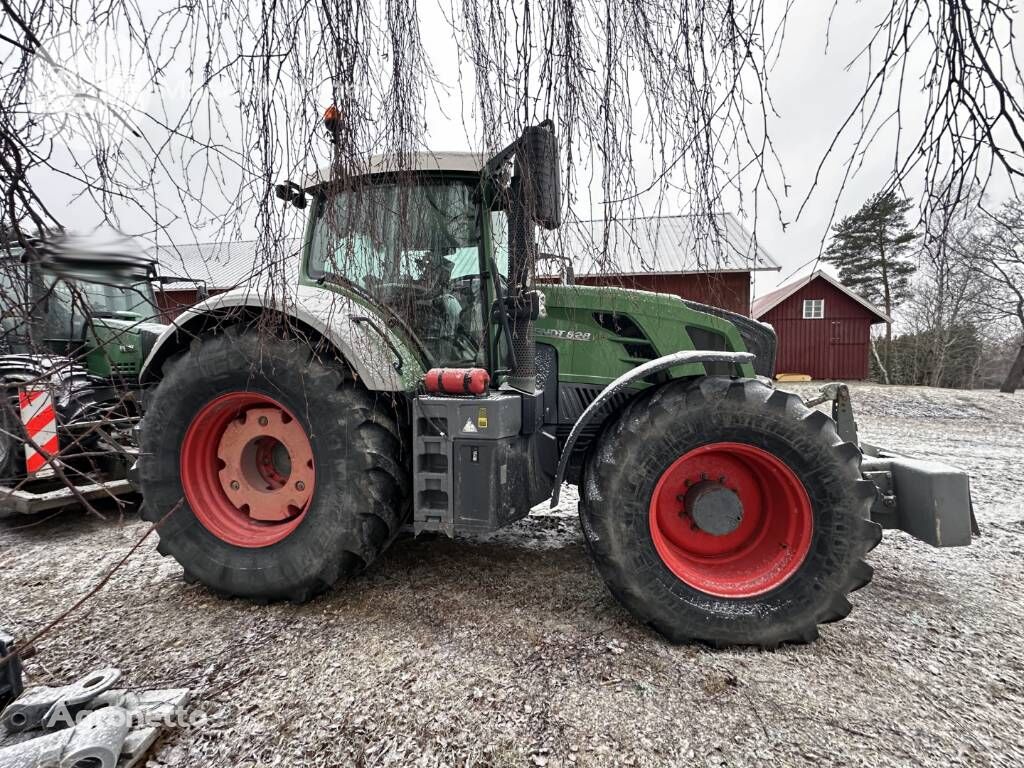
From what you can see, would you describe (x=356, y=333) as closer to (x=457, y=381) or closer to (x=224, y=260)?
(x=457, y=381)

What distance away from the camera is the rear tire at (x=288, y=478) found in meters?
2.16

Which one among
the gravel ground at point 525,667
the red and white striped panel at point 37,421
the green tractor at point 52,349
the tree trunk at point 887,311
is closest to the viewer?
the green tractor at point 52,349

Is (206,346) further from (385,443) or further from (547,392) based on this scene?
(547,392)

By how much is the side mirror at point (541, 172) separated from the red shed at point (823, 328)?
58.0 feet

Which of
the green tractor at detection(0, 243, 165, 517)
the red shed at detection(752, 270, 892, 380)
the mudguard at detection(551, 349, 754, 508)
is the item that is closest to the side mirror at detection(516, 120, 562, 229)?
the mudguard at detection(551, 349, 754, 508)

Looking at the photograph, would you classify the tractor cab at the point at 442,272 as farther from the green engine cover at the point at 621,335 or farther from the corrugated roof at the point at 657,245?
the corrugated roof at the point at 657,245

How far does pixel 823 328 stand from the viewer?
17.5m

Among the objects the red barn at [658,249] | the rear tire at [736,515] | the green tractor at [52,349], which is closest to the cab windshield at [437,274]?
the red barn at [658,249]

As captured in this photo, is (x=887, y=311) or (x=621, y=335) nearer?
(x=621, y=335)

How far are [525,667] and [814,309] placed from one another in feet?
63.5

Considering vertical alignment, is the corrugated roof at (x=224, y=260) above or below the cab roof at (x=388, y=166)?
below

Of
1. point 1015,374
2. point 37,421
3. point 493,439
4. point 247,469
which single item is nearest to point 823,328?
point 1015,374

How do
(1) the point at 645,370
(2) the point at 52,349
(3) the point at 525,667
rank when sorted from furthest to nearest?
(1) the point at 645,370, (2) the point at 52,349, (3) the point at 525,667

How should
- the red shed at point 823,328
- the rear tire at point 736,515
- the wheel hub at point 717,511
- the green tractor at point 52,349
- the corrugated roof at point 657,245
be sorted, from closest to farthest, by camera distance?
the green tractor at point 52,349, the corrugated roof at point 657,245, the rear tire at point 736,515, the wheel hub at point 717,511, the red shed at point 823,328
